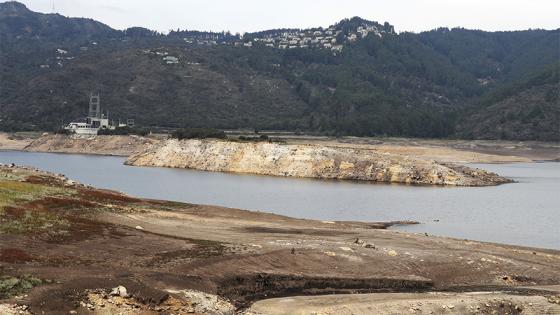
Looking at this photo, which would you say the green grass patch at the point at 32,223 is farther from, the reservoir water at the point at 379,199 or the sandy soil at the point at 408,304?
the reservoir water at the point at 379,199

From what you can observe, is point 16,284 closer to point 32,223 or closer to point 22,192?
point 32,223

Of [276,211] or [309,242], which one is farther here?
[276,211]

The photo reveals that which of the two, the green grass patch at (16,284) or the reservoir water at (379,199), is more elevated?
the green grass patch at (16,284)

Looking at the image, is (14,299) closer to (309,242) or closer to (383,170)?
(309,242)

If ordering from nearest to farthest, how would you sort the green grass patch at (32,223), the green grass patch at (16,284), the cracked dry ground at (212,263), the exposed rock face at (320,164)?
the green grass patch at (16,284) → the cracked dry ground at (212,263) → the green grass patch at (32,223) → the exposed rock face at (320,164)

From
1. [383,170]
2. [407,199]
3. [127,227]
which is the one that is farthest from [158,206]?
[383,170]

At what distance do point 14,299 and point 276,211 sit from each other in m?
50.4

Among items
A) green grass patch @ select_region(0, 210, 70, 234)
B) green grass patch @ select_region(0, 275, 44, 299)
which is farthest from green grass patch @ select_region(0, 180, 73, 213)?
green grass patch @ select_region(0, 275, 44, 299)

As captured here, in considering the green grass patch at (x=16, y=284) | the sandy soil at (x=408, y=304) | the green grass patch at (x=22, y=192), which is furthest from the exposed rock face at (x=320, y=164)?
the green grass patch at (x=16, y=284)

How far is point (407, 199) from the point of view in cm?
9638

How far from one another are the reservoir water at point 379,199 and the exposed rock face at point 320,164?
5905mm

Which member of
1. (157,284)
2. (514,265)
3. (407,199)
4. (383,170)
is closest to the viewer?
(157,284)

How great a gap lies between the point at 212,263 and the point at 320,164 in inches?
3596

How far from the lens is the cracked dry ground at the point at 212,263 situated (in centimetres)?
3319
